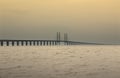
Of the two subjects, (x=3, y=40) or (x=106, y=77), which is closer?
(x=106, y=77)

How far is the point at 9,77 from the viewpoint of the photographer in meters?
19.6

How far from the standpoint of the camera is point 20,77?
19.5 metres

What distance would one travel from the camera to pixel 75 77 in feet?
64.3

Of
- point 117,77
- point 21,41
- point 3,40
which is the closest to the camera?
point 117,77

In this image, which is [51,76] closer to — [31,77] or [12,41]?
[31,77]

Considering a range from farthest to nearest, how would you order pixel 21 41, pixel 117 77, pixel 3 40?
pixel 21 41
pixel 3 40
pixel 117 77

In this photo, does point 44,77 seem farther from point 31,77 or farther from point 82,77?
point 82,77

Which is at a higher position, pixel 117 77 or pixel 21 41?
pixel 117 77

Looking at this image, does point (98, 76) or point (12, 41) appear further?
point (12, 41)

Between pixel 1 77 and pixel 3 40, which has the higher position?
pixel 1 77

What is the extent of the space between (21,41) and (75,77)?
18052 cm

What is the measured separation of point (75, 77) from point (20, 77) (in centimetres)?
285

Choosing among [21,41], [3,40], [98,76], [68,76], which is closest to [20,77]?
[68,76]

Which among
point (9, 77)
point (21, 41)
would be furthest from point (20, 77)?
point (21, 41)
